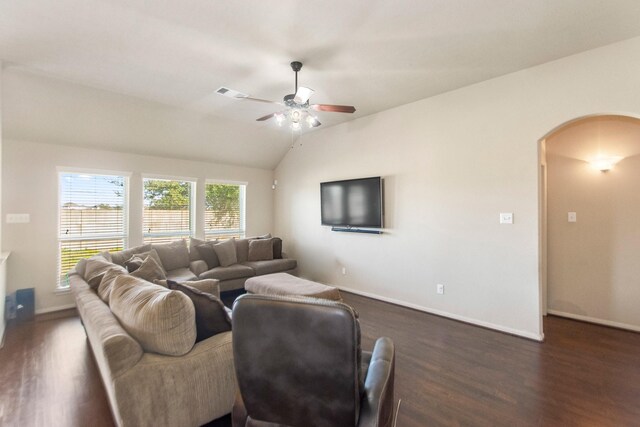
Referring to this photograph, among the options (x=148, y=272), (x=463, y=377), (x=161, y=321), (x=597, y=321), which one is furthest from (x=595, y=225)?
(x=148, y=272)

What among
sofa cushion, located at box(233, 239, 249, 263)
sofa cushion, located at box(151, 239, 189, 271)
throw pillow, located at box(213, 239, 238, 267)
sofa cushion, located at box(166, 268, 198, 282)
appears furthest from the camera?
sofa cushion, located at box(233, 239, 249, 263)

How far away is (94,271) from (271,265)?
2835 millimetres

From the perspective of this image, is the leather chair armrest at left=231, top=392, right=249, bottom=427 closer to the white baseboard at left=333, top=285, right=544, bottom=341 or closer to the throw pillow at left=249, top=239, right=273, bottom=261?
the white baseboard at left=333, top=285, right=544, bottom=341

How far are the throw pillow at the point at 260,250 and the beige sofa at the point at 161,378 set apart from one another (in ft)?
11.6

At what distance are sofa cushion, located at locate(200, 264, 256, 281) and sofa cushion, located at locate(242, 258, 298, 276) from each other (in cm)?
12

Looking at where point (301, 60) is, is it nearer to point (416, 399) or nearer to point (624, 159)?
point (416, 399)

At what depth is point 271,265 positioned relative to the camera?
529 cm

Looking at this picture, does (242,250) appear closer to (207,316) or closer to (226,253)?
(226,253)

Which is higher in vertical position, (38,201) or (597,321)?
(38,201)

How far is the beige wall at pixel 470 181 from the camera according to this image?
3.07 metres

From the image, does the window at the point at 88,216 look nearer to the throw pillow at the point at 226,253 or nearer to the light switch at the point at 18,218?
the light switch at the point at 18,218

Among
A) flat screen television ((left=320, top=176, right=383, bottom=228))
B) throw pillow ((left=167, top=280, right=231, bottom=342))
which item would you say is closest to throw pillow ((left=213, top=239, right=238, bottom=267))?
flat screen television ((left=320, top=176, right=383, bottom=228))

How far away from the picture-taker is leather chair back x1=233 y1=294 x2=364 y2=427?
112 cm

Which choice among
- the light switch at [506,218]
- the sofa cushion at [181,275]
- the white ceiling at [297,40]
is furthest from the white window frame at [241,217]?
the light switch at [506,218]
